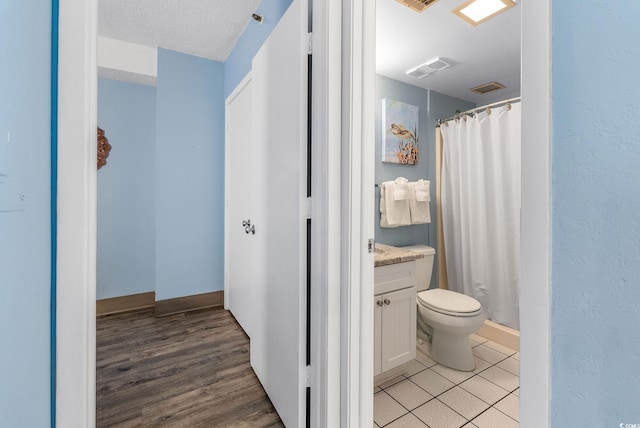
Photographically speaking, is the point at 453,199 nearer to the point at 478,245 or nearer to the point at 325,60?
the point at 478,245

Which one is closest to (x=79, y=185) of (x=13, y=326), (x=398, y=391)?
(x=13, y=326)

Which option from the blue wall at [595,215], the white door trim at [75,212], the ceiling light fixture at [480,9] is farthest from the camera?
the ceiling light fixture at [480,9]

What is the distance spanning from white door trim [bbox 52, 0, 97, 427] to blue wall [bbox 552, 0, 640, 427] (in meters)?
1.12

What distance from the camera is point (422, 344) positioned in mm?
2195

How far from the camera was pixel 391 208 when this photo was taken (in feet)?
7.96

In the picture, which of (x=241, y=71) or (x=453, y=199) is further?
(x=453, y=199)

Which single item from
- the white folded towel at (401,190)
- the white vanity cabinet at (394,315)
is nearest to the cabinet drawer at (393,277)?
the white vanity cabinet at (394,315)

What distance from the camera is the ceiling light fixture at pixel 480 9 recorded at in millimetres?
1595

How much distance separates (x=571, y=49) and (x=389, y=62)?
2078mm

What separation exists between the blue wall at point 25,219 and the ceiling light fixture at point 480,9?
6.44ft

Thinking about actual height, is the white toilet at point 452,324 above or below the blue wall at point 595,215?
below

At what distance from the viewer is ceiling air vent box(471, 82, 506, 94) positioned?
8.67ft

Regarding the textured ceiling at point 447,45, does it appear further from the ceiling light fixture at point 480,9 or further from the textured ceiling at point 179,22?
the textured ceiling at point 179,22

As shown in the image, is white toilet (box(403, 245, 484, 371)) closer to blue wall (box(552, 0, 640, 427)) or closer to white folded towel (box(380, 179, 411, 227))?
white folded towel (box(380, 179, 411, 227))
